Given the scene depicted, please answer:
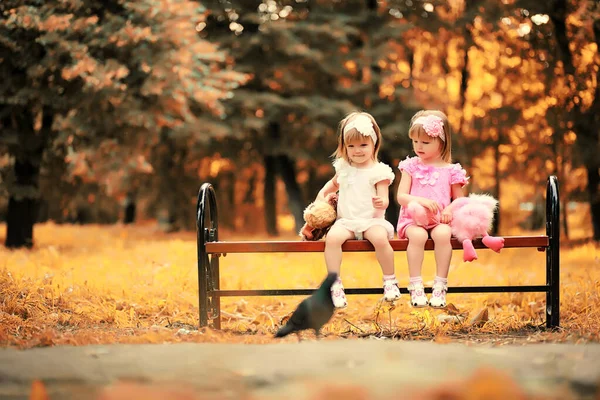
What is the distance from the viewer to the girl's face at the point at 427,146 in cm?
541

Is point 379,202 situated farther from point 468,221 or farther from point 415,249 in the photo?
point 468,221

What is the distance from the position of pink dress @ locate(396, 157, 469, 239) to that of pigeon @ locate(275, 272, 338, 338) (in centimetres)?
81

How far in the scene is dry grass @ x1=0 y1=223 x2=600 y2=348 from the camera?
515 centimetres

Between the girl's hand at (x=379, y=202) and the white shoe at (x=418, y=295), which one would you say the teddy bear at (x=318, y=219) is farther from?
the white shoe at (x=418, y=295)

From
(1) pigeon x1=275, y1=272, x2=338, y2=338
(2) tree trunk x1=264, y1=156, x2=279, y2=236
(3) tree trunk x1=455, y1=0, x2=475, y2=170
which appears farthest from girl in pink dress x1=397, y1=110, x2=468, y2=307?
(2) tree trunk x1=264, y1=156, x2=279, y2=236

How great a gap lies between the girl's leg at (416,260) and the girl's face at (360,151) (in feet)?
2.12

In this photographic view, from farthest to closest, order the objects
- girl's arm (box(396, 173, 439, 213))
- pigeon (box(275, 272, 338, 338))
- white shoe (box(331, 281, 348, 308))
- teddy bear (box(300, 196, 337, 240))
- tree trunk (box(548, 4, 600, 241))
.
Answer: tree trunk (box(548, 4, 600, 241)) < teddy bear (box(300, 196, 337, 240)) < girl's arm (box(396, 173, 439, 213)) < white shoe (box(331, 281, 348, 308)) < pigeon (box(275, 272, 338, 338))

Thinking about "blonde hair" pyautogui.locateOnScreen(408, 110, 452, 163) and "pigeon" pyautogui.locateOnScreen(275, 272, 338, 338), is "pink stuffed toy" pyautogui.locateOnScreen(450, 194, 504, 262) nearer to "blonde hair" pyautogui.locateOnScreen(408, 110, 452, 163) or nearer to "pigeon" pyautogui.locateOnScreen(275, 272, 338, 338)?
"blonde hair" pyautogui.locateOnScreen(408, 110, 452, 163)

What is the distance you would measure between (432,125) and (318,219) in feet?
3.55

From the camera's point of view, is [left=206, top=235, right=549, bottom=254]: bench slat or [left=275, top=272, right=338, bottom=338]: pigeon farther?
[left=206, top=235, right=549, bottom=254]: bench slat

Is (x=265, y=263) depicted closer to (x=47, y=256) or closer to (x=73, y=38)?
(x=47, y=256)

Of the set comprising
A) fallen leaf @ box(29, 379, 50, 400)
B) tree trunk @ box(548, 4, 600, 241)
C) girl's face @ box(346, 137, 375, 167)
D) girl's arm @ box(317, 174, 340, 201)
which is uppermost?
tree trunk @ box(548, 4, 600, 241)

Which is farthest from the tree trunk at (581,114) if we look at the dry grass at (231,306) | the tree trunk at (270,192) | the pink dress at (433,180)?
the pink dress at (433,180)

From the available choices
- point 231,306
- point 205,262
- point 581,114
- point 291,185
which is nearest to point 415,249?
point 205,262
